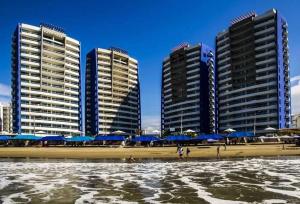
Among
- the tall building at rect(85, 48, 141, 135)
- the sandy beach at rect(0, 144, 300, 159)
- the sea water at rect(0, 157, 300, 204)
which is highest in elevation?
the tall building at rect(85, 48, 141, 135)

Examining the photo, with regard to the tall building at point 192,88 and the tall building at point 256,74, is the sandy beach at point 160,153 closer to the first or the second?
the tall building at point 256,74

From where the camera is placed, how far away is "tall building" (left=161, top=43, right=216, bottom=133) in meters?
165

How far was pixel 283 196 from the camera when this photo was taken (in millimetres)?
19203

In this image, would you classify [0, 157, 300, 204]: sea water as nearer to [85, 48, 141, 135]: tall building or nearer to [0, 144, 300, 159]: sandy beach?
[0, 144, 300, 159]: sandy beach

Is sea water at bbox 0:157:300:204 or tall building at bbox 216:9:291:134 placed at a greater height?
tall building at bbox 216:9:291:134

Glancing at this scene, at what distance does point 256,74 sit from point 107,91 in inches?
2944

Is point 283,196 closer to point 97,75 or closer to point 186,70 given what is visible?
point 186,70

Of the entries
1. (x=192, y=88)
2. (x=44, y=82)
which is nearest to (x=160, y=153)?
(x=44, y=82)

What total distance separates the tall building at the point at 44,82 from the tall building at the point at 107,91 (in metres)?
12.7

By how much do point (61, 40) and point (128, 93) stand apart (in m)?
45.7

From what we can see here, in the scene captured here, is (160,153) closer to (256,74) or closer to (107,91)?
(256,74)

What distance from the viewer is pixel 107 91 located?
186 meters

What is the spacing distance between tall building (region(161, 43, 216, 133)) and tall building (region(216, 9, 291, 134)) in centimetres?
1279

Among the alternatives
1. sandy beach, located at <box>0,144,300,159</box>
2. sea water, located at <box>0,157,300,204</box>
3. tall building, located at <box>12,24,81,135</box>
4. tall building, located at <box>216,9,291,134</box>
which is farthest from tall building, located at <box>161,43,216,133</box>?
sea water, located at <box>0,157,300,204</box>
